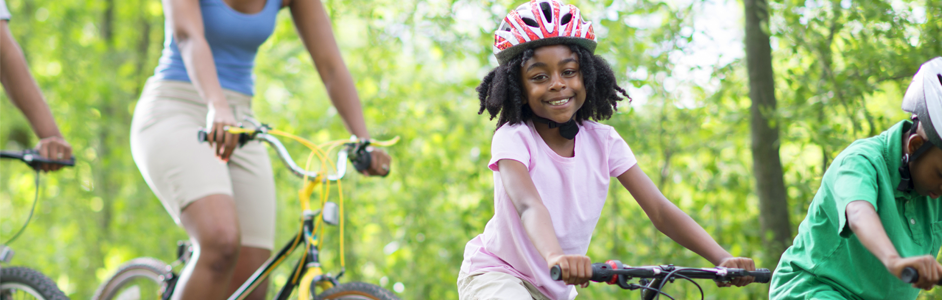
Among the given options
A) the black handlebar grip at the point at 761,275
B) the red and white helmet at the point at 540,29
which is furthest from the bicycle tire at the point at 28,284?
the black handlebar grip at the point at 761,275

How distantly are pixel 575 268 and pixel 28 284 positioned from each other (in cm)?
271

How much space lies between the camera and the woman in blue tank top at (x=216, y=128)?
8.86 ft

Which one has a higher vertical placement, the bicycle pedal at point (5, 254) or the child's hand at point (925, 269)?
the child's hand at point (925, 269)

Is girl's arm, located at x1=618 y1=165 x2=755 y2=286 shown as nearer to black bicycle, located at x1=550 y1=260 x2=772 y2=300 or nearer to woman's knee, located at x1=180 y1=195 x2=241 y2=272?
black bicycle, located at x1=550 y1=260 x2=772 y2=300

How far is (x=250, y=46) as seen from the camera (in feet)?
10.3

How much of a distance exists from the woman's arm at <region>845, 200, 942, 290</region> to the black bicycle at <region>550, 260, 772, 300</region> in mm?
275

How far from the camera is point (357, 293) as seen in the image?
8.17ft

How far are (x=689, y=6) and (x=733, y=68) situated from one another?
1.47 ft

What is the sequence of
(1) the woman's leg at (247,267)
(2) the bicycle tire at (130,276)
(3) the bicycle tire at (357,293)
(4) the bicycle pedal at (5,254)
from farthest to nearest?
(2) the bicycle tire at (130,276)
(4) the bicycle pedal at (5,254)
(1) the woman's leg at (247,267)
(3) the bicycle tire at (357,293)

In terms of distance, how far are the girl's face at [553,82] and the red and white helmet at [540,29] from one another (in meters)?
0.04

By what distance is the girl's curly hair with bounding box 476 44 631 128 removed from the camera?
7.68 feet

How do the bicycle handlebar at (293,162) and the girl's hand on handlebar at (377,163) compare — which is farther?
the girl's hand on handlebar at (377,163)

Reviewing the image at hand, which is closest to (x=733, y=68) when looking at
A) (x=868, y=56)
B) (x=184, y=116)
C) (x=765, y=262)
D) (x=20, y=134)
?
(x=868, y=56)

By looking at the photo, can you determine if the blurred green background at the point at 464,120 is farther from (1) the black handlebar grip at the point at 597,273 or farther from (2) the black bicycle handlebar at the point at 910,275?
(1) the black handlebar grip at the point at 597,273
